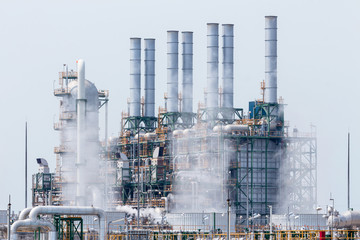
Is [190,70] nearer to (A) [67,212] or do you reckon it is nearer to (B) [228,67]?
(B) [228,67]

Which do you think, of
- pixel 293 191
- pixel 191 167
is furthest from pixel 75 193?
pixel 293 191

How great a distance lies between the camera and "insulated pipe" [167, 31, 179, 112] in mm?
109312

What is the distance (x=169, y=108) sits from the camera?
109625 mm

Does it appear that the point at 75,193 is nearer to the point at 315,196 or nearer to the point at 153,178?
the point at 153,178

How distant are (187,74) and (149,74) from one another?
611 centimetres

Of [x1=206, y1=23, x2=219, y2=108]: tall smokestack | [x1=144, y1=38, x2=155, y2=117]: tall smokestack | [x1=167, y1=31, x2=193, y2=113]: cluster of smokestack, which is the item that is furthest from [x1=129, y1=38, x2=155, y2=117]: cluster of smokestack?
[x1=206, y1=23, x2=219, y2=108]: tall smokestack

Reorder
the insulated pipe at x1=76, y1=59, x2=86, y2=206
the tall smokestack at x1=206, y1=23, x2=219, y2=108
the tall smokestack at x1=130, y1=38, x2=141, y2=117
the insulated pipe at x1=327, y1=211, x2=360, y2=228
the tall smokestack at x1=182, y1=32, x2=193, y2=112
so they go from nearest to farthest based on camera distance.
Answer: the insulated pipe at x1=327, y1=211, x2=360, y2=228 < the insulated pipe at x1=76, y1=59, x2=86, y2=206 < the tall smokestack at x1=206, y1=23, x2=219, y2=108 < the tall smokestack at x1=182, y1=32, x2=193, y2=112 < the tall smokestack at x1=130, y1=38, x2=141, y2=117

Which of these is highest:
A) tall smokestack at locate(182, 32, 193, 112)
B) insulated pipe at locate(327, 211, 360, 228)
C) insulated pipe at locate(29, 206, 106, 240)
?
tall smokestack at locate(182, 32, 193, 112)

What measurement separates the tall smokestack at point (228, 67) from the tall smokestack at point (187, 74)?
553 cm

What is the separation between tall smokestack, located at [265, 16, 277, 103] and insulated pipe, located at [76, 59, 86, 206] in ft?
60.4

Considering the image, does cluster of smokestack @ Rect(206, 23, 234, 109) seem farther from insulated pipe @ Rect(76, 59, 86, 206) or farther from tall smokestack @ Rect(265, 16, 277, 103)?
insulated pipe @ Rect(76, 59, 86, 206)

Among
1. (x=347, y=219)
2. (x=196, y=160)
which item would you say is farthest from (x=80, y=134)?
(x=347, y=219)

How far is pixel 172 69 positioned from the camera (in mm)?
109500

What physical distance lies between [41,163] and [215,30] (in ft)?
79.1
